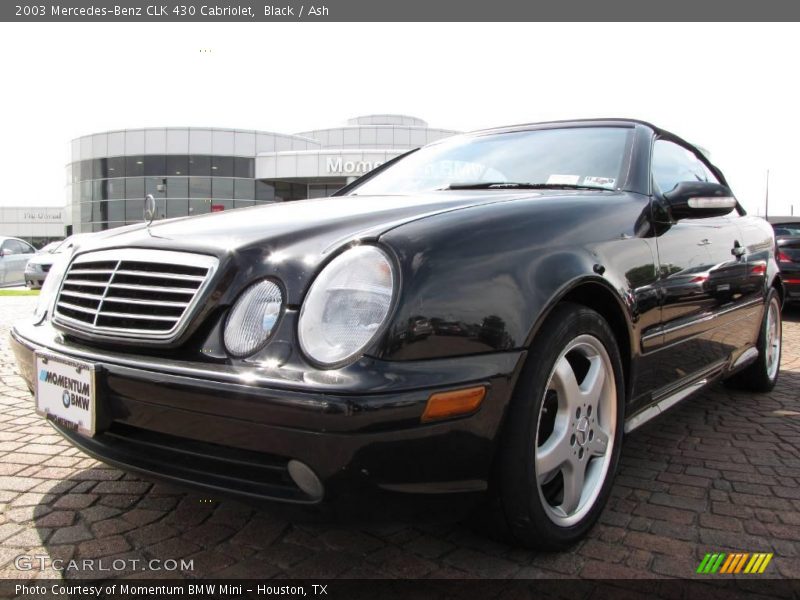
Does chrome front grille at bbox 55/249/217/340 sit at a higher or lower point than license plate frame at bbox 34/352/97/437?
higher

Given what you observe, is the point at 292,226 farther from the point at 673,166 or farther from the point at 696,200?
the point at 673,166

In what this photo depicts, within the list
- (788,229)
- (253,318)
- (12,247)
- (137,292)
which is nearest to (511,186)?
(253,318)

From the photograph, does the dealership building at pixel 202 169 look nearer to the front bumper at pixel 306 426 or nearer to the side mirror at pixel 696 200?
the side mirror at pixel 696 200

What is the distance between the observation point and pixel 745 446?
3.13 m

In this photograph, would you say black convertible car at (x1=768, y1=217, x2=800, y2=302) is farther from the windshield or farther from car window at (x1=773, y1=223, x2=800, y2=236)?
the windshield

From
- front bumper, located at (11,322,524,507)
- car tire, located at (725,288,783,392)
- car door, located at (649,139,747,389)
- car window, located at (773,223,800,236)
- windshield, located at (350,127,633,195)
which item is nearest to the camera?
front bumper, located at (11,322,524,507)

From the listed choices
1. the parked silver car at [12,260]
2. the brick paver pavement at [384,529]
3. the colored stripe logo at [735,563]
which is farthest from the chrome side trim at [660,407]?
the parked silver car at [12,260]

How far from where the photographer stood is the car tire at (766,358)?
4098mm

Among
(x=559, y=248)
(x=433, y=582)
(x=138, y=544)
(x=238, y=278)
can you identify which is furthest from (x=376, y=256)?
(x=138, y=544)

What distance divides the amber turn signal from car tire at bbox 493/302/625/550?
156 mm

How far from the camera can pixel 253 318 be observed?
1646 mm

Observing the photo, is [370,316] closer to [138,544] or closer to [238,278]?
[238,278]

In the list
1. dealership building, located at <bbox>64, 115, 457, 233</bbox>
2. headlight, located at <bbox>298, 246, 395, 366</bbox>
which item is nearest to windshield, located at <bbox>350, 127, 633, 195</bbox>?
headlight, located at <bbox>298, 246, 395, 366</bbox>

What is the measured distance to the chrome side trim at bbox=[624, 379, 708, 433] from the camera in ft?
7.85
